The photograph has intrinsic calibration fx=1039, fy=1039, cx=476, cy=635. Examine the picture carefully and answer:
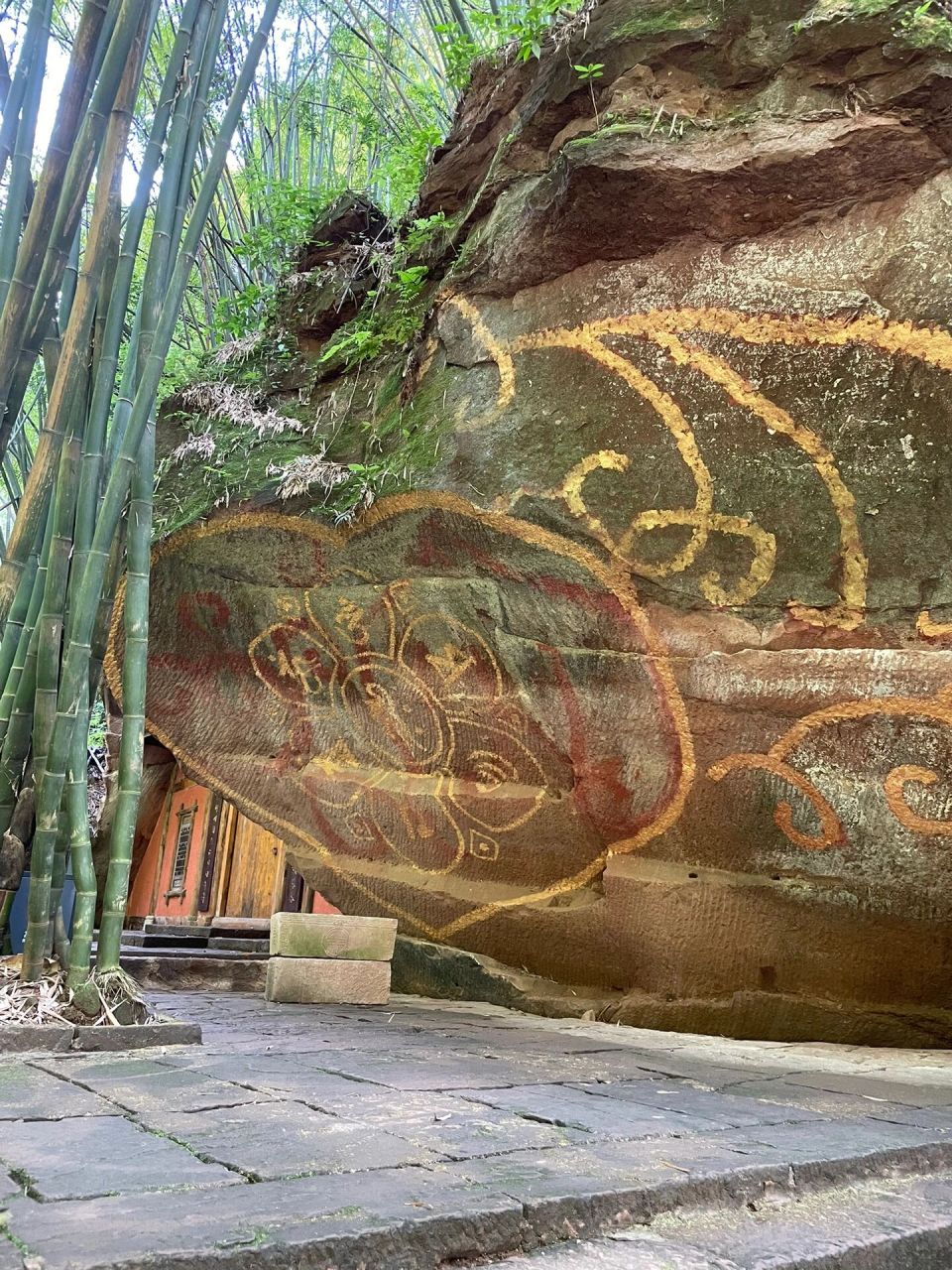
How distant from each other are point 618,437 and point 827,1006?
2297mm

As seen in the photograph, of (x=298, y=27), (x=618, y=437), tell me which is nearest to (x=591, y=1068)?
(x=618, y=437)

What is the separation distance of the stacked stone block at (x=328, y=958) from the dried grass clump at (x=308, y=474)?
185 centimetres

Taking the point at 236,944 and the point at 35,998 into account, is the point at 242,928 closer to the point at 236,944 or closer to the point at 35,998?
the point at 236,944

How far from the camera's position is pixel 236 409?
4.98 m

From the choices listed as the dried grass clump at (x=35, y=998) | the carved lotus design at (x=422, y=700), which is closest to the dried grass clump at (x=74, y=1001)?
the dried grass clump at (x=35, y=998)

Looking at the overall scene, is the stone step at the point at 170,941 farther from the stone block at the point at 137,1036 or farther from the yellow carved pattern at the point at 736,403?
the yellow carved pattern at the point at 736,403

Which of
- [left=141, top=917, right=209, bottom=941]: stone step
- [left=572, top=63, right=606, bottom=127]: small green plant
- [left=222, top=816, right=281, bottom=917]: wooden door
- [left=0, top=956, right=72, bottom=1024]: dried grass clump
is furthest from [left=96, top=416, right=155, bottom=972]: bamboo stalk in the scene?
[left=222, top=816, right=281, bottom=917]: wooden door

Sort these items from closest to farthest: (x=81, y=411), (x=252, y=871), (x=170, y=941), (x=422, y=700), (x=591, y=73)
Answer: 1. (x=81, y=411)
2. (x=591, y=73)
3. (x=422, y=700)
4. (x=170, y=941)
5. (x=252, y=871)

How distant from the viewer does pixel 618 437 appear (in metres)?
3.78

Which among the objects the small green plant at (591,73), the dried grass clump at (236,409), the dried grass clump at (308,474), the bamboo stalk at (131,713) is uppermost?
the small green plant at (591,73)

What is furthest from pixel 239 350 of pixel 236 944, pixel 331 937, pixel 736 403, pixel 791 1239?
pixel 791 1239

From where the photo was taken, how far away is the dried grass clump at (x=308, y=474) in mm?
4496

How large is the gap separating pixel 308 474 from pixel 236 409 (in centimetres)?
71

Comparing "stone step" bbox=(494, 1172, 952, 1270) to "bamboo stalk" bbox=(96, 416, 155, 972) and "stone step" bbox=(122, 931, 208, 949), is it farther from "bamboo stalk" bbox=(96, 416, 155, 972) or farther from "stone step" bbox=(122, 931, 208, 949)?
"stone step" bbox=(122, 931, 208, 949)
